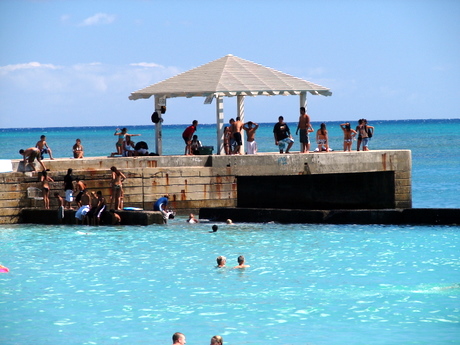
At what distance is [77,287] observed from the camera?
17078 millimetres

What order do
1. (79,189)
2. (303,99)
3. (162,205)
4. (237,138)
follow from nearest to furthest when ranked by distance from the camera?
1. (79,189)
2. (162,205)
3. (237,138)
4. (303,99)

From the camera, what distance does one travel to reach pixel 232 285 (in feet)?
55.7

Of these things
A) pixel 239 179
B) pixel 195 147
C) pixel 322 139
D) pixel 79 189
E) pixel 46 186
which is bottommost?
pixel 79 189

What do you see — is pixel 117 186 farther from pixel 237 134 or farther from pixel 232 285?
pixel 232 285

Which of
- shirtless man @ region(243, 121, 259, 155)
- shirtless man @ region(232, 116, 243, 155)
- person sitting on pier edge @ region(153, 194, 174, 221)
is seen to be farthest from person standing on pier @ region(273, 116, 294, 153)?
person sitting on pier edge @ region(153, 194, 174, 221)

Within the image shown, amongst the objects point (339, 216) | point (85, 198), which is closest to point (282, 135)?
point (339, 216)

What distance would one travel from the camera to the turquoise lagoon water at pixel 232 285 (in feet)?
45.2

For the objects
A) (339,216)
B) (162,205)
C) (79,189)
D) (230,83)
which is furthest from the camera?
(230,83)

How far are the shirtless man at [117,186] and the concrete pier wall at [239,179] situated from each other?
1.19 feet

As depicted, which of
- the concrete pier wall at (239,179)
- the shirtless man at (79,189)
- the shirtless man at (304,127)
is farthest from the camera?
the shirtless man at (304,127)

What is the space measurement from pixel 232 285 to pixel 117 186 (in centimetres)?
872

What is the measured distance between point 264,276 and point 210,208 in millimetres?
7694

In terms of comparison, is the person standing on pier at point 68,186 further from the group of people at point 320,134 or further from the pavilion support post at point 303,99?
the pavilion support post at point 303,99

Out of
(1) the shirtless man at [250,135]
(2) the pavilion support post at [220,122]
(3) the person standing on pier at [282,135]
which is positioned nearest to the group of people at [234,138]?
(1) the shirtless man at [250,135]
